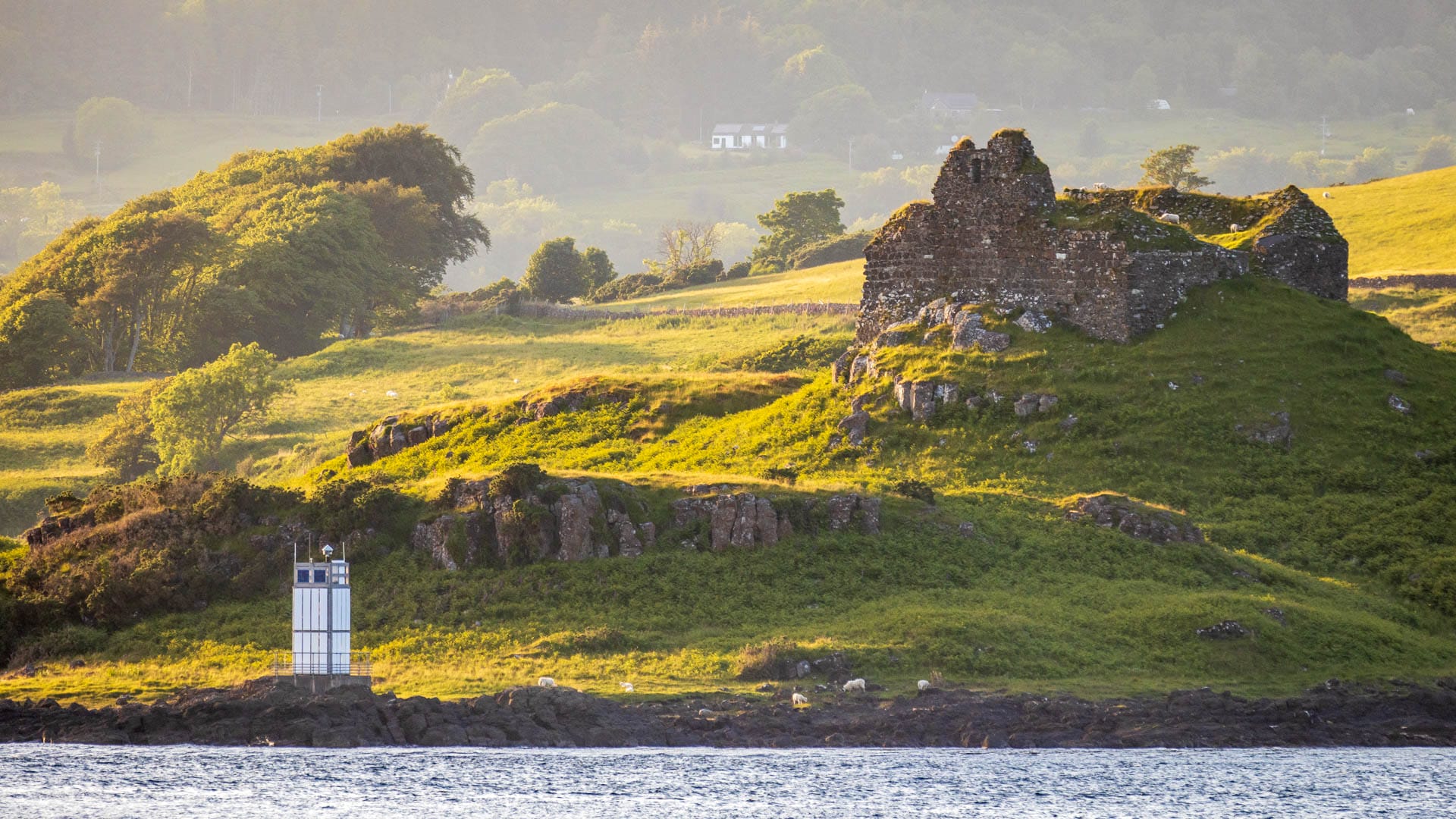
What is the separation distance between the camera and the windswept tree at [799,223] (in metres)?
148

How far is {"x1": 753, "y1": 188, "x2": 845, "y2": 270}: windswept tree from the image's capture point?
148 meters

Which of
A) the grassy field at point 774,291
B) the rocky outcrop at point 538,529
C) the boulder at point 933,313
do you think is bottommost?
the rocky outcrop at point 538,529

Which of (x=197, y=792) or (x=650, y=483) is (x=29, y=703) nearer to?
(x=197, y=792)

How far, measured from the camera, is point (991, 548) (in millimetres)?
44406

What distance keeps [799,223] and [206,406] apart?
78.1m

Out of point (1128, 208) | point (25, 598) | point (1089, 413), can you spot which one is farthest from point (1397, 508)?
point (25, 598)

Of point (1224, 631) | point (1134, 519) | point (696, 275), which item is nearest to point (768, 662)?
point (1224, 631)

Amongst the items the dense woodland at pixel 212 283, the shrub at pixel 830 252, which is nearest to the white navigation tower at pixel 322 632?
the dense woodland at pixel 212 283

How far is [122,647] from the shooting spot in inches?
1650

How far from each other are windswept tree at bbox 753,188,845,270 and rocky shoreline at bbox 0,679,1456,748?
359 ft

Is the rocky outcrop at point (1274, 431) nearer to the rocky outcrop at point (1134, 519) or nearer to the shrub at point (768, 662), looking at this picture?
the rocky outcrop at point (1134, 519)

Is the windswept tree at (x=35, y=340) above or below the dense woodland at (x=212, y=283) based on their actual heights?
below

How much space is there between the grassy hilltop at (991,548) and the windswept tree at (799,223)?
8571cm

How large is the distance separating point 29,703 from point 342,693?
6664mm
